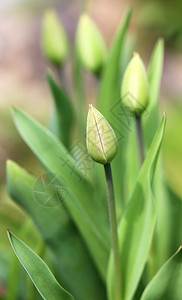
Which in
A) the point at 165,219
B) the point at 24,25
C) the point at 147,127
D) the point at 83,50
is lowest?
the point at 165,219

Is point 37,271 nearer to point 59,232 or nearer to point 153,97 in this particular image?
point 59,232

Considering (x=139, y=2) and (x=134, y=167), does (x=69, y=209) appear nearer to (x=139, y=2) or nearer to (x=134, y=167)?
(x=134, y=167)

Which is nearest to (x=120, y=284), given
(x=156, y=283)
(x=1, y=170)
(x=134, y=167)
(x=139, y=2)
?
(x=156, y=283)

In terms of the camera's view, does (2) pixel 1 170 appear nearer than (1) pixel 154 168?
No

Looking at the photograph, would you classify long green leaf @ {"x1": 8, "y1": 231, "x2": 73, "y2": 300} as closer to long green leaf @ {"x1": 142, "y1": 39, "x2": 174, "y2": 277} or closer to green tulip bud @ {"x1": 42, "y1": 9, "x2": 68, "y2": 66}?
long green leaf @ {"x1": 142, "y1": 39, "x2": 174, "y2": 277}

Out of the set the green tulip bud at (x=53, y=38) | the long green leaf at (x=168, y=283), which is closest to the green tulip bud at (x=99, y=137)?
the long green leaf at (x=168, y=283)

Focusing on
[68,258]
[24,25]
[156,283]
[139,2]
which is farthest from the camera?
[24,25]
